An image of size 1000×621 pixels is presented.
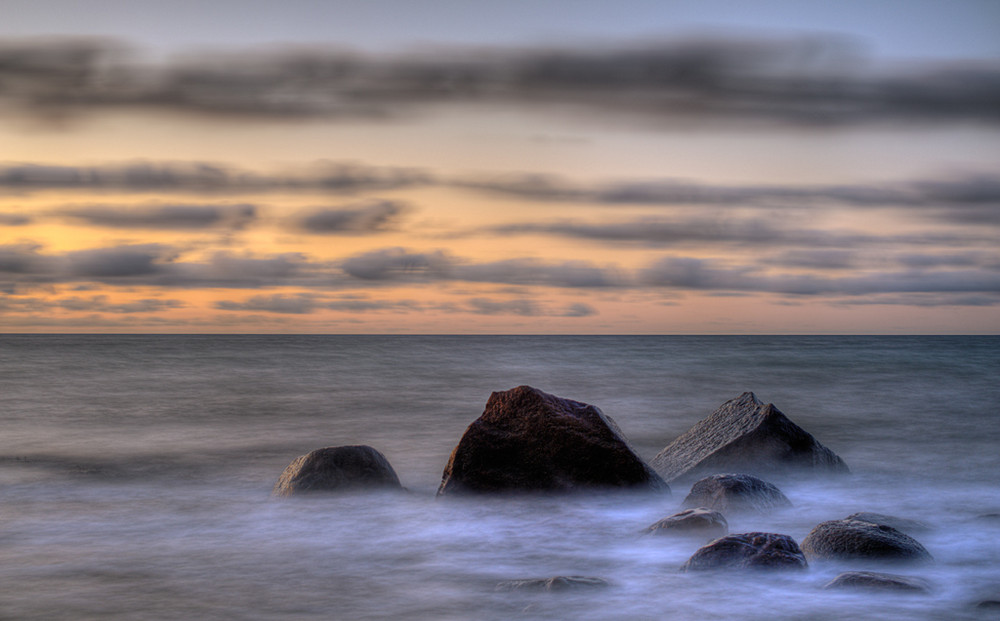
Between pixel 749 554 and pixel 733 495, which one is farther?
pixel 733 495

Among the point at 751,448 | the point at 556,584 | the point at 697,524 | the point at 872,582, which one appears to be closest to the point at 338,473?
the point at 556,584

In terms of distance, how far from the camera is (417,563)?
20.0 feet

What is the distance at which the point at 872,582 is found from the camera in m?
4.86

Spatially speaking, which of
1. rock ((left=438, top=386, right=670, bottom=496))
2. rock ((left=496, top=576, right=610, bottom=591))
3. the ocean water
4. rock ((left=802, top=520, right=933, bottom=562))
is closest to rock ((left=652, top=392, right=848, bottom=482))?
the ocean water

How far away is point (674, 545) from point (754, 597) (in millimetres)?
1015

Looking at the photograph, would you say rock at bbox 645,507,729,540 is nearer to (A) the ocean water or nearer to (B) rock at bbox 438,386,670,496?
(A) the ocean water

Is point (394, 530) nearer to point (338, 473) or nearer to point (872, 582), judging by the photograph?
point (338, 473)

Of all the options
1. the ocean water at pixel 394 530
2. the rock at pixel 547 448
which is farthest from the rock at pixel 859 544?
the rock at pixel 547 448

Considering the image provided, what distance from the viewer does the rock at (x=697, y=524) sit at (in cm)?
588

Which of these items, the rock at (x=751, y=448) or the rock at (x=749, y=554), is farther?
the rock at (x=751, y=448)

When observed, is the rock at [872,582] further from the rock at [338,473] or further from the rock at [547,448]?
the rock at [338,473]

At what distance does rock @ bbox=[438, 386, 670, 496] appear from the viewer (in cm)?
707

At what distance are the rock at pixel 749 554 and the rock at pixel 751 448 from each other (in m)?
2.64

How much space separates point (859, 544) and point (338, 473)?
14.7 ft
